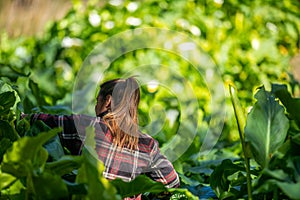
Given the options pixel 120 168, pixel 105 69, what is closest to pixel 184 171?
pixel 120 168

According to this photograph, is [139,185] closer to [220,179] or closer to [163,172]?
[220,179]

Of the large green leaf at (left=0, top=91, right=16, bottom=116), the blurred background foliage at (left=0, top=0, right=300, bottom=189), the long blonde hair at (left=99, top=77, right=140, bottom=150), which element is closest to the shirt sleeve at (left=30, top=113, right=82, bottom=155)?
the long blonde hair at (left=99, top=77, right=140, bottom=150)

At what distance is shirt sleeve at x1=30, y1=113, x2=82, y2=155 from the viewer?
260 cm

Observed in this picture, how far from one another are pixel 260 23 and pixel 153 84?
1398mm

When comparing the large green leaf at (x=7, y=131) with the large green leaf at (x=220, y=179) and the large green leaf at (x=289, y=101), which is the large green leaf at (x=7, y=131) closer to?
the large green leaf at (x=220, y=179)

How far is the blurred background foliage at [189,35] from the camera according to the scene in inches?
211

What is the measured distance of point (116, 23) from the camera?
18.9 feet

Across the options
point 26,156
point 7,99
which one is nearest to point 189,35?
point 7,99

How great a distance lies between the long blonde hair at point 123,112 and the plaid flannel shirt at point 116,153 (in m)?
0.03

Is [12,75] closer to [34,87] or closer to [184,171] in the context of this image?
[34,87]

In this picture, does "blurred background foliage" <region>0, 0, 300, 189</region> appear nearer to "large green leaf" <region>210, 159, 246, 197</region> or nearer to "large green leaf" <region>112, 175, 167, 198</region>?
"large green leaf" <region>210, 159, 246, 197</region>

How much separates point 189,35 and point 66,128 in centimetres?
315

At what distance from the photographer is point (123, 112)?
8.91 ft

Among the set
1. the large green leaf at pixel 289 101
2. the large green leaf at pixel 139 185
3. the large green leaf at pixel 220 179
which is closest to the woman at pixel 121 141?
the large green leaf at pixel 220 179
